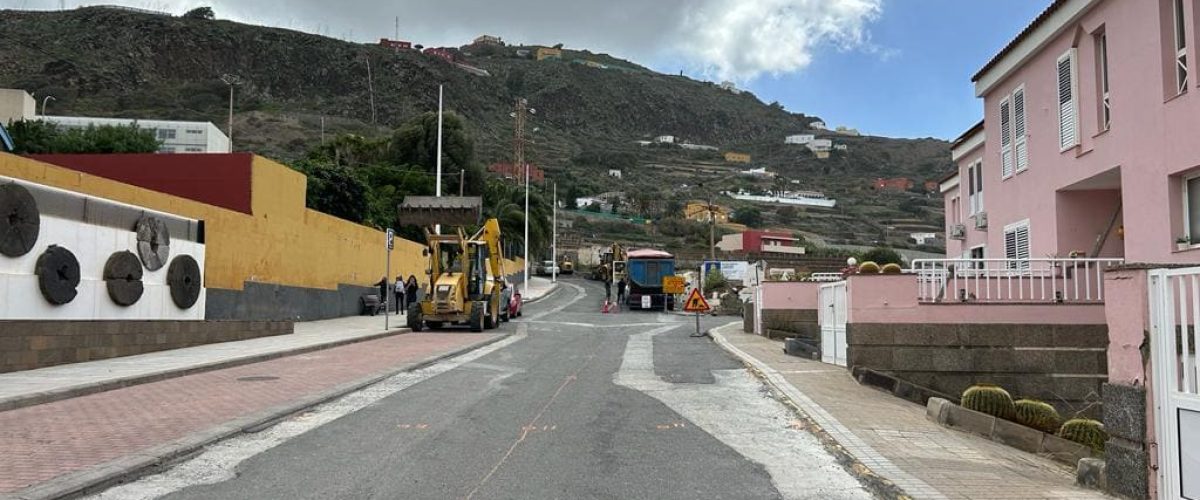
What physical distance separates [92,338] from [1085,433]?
15598 mm

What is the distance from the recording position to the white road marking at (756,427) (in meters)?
7.16

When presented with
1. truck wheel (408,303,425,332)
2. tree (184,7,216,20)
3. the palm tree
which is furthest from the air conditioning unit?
tree (184,7,216,20)

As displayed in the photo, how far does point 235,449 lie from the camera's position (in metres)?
8.13

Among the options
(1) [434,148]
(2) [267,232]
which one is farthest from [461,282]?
(1) [434,148]

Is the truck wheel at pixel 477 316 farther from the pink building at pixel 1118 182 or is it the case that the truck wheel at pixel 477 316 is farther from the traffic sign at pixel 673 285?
the traffic sign at pixel 673 285

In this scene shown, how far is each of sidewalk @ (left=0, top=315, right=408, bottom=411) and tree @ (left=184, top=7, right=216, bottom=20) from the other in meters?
163

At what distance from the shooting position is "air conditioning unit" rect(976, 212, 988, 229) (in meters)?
22.2

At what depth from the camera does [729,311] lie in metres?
39.8

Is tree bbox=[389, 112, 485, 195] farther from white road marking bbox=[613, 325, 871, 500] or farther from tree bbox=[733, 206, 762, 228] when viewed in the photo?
tree bbox=[733, 206, 762, 228]

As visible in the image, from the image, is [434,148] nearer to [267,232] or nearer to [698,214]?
[267,232]

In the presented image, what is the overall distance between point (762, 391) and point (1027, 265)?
752cm

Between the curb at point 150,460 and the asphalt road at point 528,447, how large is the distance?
0.58 ft

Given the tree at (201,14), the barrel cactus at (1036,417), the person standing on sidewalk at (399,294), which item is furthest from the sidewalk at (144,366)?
the tree at (201,14)

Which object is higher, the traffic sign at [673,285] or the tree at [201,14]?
the tree at [201,14]
